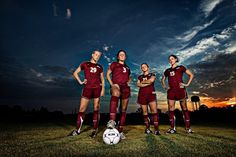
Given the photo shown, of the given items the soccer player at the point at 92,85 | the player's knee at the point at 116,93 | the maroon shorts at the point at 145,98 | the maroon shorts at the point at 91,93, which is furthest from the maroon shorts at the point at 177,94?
the maroon shorts at the point at 91,93

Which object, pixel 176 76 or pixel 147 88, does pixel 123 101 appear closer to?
pixel 147 88

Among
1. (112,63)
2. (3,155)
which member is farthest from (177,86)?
(3,155)

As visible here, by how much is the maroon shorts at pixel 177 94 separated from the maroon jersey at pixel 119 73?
6.74 feet

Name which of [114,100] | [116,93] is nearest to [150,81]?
[116,93]

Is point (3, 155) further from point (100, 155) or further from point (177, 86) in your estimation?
point (177, 86)

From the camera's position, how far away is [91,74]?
6.23 metres

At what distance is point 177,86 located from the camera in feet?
22.3

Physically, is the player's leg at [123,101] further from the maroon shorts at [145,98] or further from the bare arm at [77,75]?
the bare arm at [77,75]

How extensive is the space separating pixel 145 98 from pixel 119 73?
156cm

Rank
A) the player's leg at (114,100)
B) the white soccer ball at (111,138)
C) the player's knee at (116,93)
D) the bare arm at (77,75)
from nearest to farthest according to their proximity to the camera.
Result: the white soccer ball at (111,138) < the player's leg at (114,100) < the player's knee at (116,93) < the bare arm at (77,75)

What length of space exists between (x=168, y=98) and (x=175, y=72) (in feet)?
3.41

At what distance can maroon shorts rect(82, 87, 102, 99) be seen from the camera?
Answer: 6.10 m

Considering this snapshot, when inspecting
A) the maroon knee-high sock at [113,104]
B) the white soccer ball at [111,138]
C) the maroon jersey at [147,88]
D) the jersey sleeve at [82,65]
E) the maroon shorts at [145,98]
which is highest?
the jersey sleeve at [82,65]

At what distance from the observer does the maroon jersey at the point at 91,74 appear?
243 inches
